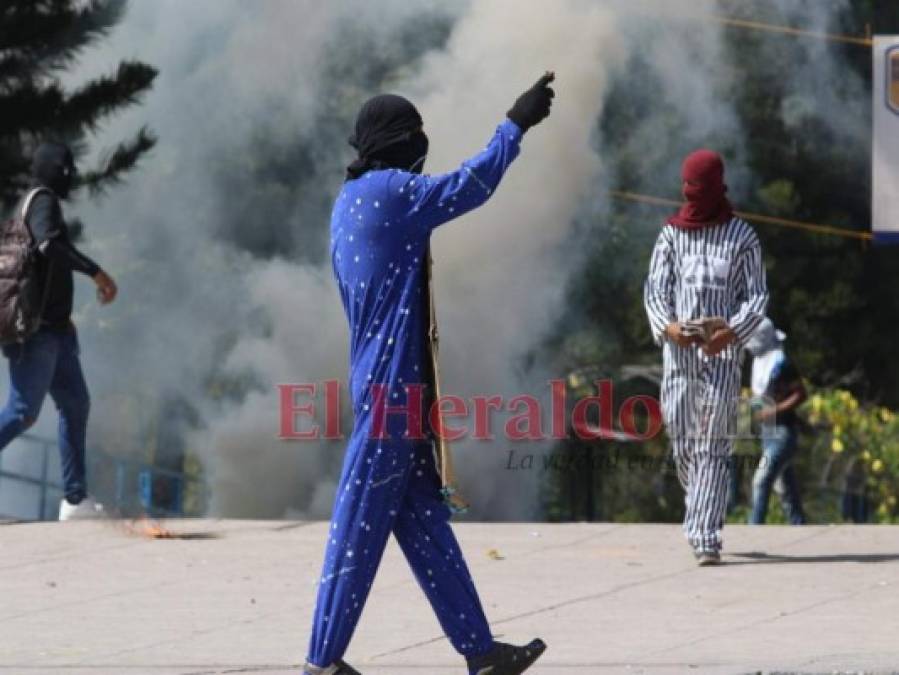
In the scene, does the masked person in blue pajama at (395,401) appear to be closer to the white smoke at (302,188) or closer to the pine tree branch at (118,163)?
the white smoke at (302,188)

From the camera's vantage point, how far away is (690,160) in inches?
362

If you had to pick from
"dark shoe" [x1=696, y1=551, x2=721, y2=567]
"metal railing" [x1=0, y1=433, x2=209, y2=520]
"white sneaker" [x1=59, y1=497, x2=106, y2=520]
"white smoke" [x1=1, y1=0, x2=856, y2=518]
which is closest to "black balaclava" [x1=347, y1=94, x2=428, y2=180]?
"dark shoe" [x1=696, y1=551, x2=721, y2=567]

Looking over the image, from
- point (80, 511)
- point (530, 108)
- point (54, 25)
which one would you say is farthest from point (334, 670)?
point (54, 25)

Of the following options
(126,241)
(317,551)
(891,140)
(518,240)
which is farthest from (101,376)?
(317,551)

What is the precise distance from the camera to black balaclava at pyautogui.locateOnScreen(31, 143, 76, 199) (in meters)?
10.4

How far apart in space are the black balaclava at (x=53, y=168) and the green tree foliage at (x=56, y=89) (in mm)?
5929

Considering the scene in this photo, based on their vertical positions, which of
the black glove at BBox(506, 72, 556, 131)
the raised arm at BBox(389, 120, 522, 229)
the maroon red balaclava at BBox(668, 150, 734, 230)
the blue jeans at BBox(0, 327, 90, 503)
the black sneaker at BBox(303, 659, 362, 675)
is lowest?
the black sneaker at BBox(303, 659, 362, 675)

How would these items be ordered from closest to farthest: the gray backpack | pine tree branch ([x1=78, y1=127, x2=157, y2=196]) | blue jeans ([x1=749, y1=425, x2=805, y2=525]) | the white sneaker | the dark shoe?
the dark shoe
the gray backpack
the white sneaker
blue jeans ([x1=749, y1=425, x2=805, y2=525])
pine tree branch ([x1=78, y1=127, x2=157, y2=196])

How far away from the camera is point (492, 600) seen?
8.30 metres

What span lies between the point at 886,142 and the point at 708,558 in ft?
21.6

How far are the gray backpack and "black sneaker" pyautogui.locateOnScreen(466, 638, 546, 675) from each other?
14.0 ft

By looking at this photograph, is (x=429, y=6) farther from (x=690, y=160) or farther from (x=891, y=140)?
(x=690, y=160)

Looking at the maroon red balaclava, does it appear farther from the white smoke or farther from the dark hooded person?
the white smoke

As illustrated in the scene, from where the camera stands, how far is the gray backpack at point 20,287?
10.0m
